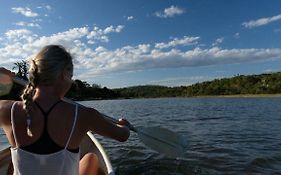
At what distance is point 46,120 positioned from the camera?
2.53 metres

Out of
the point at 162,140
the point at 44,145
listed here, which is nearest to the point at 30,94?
the point at 44,145

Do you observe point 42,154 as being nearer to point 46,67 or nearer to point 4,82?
point 46,67

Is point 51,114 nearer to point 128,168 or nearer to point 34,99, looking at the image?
point 34,99

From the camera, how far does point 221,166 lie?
845 centimetres

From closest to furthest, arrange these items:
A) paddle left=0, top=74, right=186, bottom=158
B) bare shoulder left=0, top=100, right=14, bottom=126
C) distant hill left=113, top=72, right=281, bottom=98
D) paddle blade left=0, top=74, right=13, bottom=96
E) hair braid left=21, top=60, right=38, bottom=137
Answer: hair braid left=21, top=60, right=38, bottom=137
bare shoulder left=0, top=100, right=14, bottom=126
paddle blade left=0, top=74, right=13, bottom=96
paddle left=0, top=74, right=186, bottom=158
distant hill left=113, top=72, right=281, bottom=98

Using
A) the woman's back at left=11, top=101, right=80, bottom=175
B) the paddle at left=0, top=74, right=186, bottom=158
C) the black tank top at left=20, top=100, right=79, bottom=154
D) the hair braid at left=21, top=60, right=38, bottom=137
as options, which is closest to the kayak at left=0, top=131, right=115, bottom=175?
the paddle at left=0, top=74, right=186, bottom=158

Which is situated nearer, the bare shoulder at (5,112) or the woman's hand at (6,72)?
the bare shoulder at (5,112)

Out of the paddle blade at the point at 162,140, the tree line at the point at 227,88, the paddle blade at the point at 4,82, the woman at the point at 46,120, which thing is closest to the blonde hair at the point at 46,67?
the woman at the point at 46,120

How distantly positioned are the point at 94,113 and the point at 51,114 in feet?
1.03

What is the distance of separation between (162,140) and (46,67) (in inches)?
113

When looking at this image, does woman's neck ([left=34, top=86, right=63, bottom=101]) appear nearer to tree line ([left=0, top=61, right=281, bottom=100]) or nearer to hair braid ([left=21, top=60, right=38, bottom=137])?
hair braid ([left=21, top=60, right=38, bottom=137])

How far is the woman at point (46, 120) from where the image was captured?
2.53 metres

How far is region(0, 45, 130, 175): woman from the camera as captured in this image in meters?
2.53

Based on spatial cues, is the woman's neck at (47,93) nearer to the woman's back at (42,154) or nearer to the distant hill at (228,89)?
the woman's back at (42,154)
